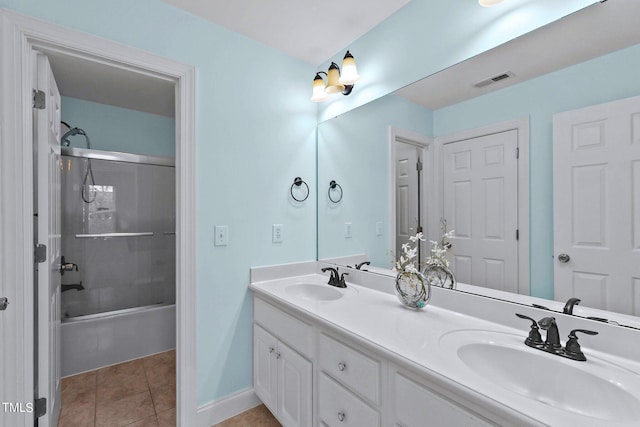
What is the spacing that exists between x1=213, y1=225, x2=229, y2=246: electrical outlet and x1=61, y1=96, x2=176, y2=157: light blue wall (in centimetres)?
205

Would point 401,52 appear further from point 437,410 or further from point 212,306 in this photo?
point 212,306

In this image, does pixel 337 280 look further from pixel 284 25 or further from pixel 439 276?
pixel 284 25

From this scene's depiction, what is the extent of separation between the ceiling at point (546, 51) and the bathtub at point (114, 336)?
9.44 ft

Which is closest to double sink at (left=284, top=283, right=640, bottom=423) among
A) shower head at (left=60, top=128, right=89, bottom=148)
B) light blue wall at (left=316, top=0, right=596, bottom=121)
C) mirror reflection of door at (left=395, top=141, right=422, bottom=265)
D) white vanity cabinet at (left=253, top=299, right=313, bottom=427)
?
mirror reflection of door at (left=395, top=141, right=422, bottom=265)

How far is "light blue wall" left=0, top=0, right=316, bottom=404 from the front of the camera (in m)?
1.65

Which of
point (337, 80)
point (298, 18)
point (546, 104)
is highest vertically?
point (298, 18)

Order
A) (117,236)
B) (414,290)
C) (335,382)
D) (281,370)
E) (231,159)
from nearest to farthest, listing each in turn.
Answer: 1. (335,382)
2. (414,290)
3. (281,370)
4. (231,159)
5. (117,236)

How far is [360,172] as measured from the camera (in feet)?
6.56

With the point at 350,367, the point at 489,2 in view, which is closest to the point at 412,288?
the point at 350,367

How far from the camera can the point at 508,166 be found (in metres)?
1.21

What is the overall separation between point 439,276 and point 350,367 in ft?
2.06

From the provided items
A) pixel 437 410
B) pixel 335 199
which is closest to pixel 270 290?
pixel 335 199

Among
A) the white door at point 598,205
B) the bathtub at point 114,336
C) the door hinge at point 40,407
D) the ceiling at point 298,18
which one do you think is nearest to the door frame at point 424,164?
the white door at point 598,205

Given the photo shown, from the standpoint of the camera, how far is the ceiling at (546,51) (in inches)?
38.6
